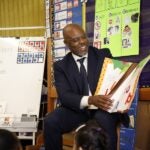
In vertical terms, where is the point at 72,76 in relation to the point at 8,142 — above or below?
above

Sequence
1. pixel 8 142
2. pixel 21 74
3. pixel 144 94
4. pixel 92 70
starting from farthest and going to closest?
pixel 21 74 < pixel 144 94 < pixel 92 70 < pixel 8 142

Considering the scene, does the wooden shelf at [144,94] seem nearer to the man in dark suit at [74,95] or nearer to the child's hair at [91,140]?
the man in dark suit at [74,95]

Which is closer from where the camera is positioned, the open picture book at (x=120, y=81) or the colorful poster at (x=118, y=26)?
the open picture book at (x=120, y=81)

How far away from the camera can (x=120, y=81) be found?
83.9 inches

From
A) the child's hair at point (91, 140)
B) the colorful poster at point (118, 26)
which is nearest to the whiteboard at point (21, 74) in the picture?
the colorful poster at point (118, 26)

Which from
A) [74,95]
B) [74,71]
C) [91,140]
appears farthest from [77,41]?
[91,140]

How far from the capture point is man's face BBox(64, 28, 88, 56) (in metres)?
2.51

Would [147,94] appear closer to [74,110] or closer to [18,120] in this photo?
[74,110]

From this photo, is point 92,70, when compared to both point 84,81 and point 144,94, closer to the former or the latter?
point 84,81

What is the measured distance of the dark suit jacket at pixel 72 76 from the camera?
2.40m

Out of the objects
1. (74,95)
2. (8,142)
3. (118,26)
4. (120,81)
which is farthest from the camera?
(118,26)

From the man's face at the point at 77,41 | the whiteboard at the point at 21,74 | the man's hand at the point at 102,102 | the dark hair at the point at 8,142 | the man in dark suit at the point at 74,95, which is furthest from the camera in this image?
the whiteboard at the point at 21,74

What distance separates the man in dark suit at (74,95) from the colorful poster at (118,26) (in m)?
0.60

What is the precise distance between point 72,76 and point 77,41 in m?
0.26
